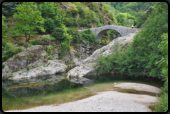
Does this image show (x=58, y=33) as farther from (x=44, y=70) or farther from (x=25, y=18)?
(x=44, y=70)

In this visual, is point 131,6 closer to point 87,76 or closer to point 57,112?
point 87,76

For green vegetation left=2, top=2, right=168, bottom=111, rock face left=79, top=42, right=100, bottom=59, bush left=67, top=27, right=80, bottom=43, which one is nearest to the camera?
green vegetation left=2, top=2, right=168, bottom=111

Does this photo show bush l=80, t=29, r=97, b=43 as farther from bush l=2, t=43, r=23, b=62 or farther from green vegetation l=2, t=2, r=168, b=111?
bush l=2, t=43, r=23, b=62

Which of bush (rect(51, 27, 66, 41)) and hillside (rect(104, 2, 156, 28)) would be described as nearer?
bush (rect(51, 27, 66, 41))

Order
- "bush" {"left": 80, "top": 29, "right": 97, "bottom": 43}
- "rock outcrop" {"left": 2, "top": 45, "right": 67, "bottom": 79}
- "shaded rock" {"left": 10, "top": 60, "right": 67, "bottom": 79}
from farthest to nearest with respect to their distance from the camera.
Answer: "bush" {"left": 80, "top": 29, "right": 97, "bottom": 43} → "shaded rock" {"left": 10, "top": 60, "right": 67, "bottom": 79} → "rock outcrop" {"left": 2, "top": 45, "right": 67, "bottom": 79}

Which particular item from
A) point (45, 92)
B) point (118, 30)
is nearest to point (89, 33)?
point (118, 30)

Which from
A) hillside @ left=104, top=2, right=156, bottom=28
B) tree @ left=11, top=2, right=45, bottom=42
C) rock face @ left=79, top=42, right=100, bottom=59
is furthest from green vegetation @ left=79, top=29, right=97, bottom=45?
hillside @ left=104, top=2, right=156, bottom=28

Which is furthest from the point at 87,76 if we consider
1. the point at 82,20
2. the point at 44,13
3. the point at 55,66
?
the point at 82,20

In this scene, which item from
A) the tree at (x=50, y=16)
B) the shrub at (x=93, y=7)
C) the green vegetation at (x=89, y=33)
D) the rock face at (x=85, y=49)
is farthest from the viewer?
the shrub at (x=93, y=7)

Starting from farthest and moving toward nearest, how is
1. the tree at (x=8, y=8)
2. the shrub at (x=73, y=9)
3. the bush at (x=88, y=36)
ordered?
the shrub at (x=73, y=9) < the bush at (x=88, y=36) < the tree at (x=8, y=8)

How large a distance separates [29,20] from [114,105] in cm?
2411

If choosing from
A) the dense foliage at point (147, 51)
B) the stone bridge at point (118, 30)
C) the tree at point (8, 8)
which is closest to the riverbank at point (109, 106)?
the dense foliage at point (147, 51)

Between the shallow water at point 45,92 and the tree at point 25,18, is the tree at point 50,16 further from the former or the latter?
the shallow water at point 45,92

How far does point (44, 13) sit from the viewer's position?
3184 cm
